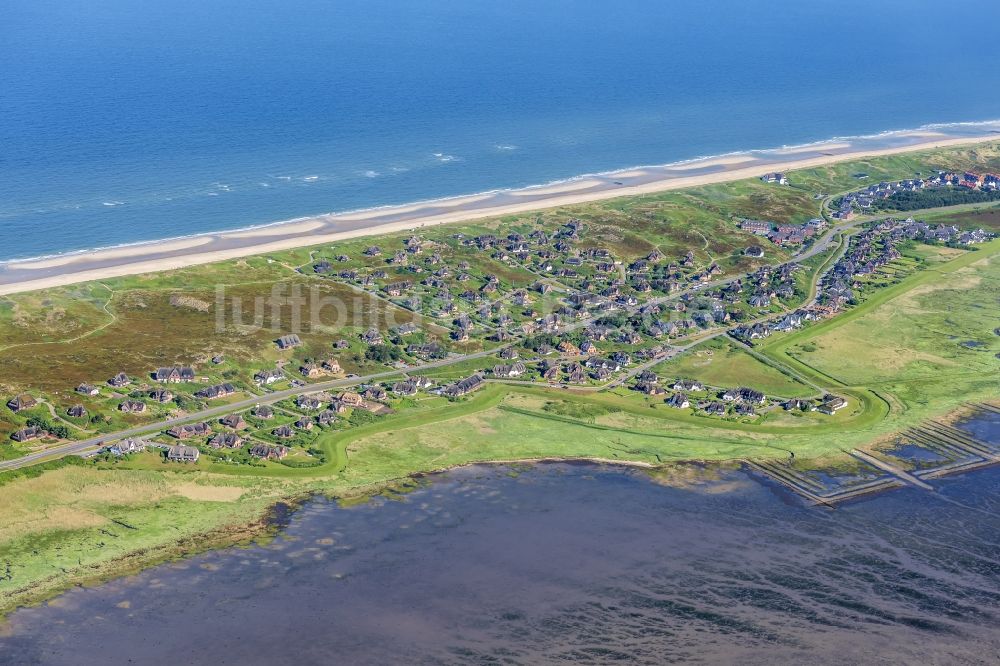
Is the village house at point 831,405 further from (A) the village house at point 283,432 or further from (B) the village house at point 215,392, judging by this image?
(B) the village house at point 215,392

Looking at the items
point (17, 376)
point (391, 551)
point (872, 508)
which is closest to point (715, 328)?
point (872, 508)

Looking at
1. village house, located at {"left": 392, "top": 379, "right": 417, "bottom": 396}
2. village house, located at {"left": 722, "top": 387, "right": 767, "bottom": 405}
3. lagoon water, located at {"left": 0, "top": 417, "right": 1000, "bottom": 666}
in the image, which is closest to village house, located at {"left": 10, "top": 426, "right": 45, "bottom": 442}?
lagoon water, located at {"left": 0, "top": 417, "right": 1000, "bottom": 666}

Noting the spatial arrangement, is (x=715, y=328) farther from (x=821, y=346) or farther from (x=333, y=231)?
(x=333, y=231)

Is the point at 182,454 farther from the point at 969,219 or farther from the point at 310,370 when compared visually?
the point at 969,219

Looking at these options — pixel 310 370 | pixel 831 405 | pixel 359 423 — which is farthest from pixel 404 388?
pixel 831 405

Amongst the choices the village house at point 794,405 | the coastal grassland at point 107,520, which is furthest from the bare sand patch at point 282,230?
the village house at point 794,405

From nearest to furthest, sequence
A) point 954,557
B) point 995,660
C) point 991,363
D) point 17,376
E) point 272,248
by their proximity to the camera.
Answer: point 995,660 < point 954,557 < point 17,376 < point 991,363 < point 272,248
